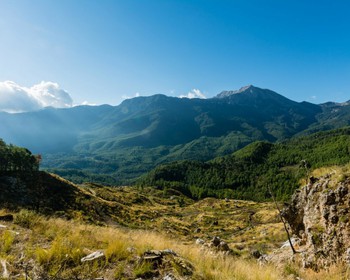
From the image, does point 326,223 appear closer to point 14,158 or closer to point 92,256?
point 92,256

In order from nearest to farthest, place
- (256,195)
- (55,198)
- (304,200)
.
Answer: (304,200)
(55,198)
(256,195)

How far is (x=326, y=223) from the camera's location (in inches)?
481

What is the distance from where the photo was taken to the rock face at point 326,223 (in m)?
10.5

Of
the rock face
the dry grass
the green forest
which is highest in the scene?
the green forest

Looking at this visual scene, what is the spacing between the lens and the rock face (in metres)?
10.5

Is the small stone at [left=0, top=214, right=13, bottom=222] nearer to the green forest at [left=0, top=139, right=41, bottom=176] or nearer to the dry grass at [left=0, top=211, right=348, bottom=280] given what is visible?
the dry grass at [left=0, top=211, right=348, bottom=280]

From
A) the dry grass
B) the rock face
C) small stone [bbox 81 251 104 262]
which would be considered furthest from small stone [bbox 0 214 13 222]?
the rock face

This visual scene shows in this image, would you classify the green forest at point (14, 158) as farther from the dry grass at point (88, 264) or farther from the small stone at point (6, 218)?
the dry grass at point (88, 264)

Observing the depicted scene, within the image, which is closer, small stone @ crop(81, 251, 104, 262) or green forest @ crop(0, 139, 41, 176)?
small stone @ crop(81, 251, 104, 262)

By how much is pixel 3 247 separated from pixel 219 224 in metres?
82.6

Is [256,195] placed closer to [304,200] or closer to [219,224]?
[219,224]

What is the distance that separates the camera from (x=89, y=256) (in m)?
5.91

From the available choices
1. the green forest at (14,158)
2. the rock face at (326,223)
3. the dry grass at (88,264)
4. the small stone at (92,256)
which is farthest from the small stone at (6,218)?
the green forest at (14,158)

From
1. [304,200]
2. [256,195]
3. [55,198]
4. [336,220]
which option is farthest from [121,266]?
[256,195]
